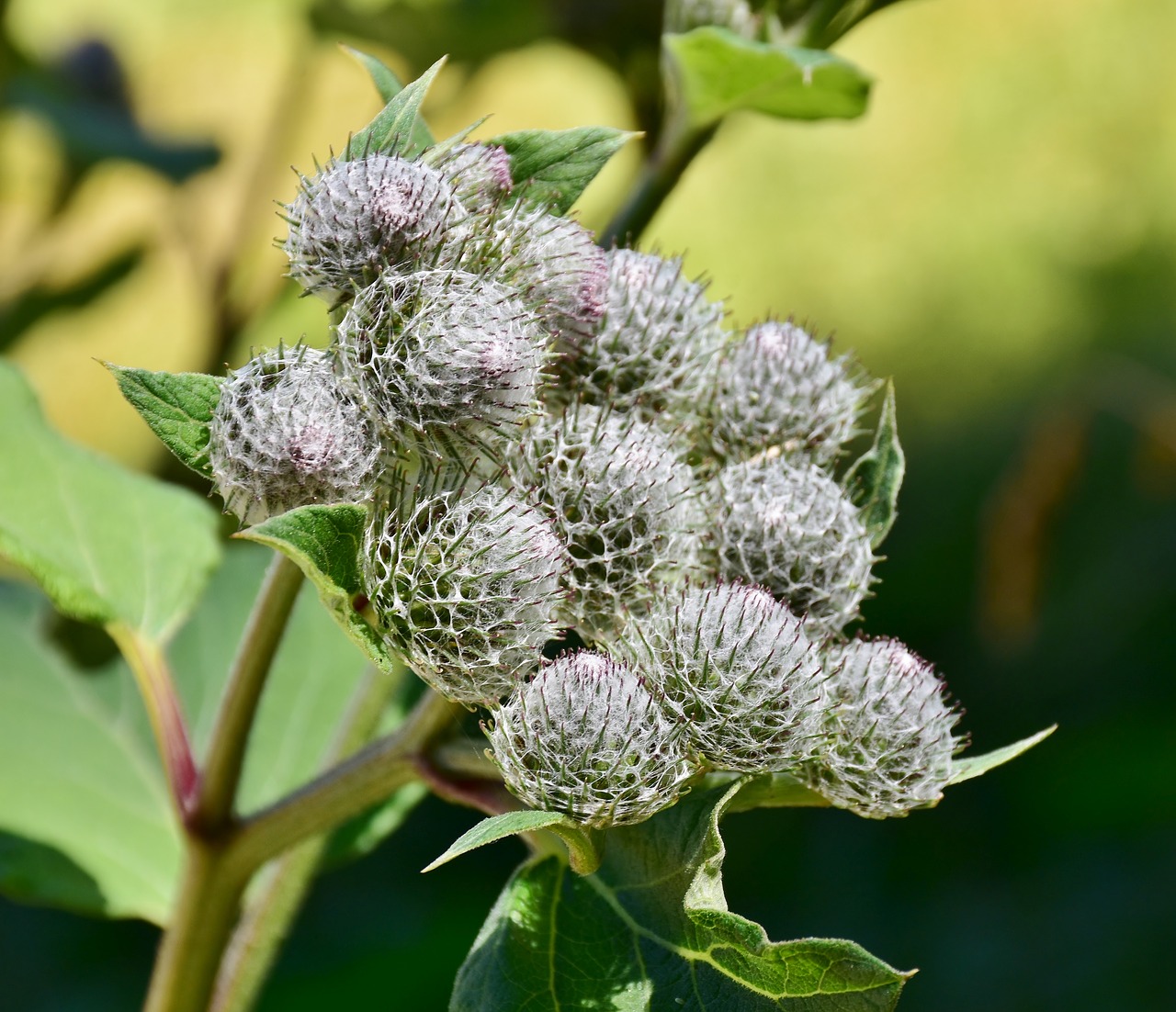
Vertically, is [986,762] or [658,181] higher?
[658,181]

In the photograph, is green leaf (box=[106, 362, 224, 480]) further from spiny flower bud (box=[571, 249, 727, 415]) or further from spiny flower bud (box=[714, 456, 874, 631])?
spiny flower bud (box=[714, 456, 874, 631])

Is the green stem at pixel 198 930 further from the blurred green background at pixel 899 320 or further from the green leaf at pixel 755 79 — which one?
the green leaf at pixel 755 79

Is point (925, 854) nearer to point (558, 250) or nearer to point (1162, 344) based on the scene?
point (1162, 344)

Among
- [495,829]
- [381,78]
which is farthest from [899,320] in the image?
[495,829]

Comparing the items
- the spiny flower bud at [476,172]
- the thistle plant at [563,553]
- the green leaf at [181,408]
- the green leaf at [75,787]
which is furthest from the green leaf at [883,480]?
the green leaf at [75,787]

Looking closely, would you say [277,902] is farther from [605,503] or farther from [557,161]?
[557,161]

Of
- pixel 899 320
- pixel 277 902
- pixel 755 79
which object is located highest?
pixel 755 79
